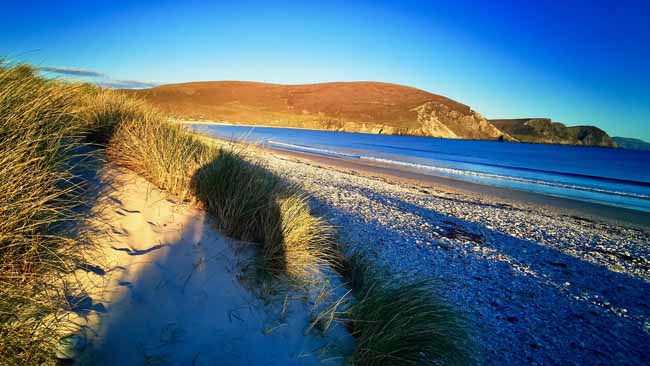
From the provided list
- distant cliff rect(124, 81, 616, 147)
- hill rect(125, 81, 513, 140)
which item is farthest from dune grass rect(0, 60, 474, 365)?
hill rect(125, 81, 513, 140)

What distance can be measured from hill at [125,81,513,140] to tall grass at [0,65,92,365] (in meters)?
90.2

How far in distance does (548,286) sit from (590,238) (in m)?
5.13

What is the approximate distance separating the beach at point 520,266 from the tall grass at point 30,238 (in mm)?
3050

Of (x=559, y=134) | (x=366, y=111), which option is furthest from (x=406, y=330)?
(x=559, y=134)

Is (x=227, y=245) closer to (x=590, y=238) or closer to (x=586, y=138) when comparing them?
(x=590, y=238)

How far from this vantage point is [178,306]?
245 cm

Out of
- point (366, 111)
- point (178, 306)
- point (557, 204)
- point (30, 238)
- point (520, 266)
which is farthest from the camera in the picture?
point (366, 111)

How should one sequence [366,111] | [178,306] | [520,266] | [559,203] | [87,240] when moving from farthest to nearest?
[366,111] → [559,203] → [520,266] → [87,240] → [178,306]

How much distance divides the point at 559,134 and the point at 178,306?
529 feet

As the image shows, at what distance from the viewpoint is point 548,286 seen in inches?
218

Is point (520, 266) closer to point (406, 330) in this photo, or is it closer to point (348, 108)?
point (406, 330)

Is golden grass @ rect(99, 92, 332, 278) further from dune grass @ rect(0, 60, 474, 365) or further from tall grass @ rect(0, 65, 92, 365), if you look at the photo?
tall grass @ rect(0, 65, 92, 365)

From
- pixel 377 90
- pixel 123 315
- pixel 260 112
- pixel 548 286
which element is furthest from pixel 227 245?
pixel 377 90

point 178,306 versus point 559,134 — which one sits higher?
point 559,134
